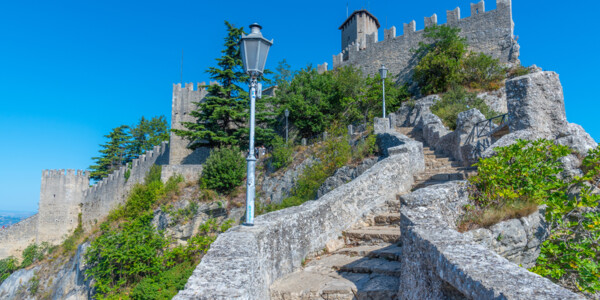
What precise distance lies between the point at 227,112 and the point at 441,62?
46.0 ft

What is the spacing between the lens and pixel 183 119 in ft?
93.4

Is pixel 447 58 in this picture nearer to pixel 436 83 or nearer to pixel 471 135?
pixel 436 83

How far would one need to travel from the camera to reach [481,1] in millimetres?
23906

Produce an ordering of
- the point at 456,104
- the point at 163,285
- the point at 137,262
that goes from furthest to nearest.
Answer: the point at 456,104
the point at 137,262
the point at 163,285

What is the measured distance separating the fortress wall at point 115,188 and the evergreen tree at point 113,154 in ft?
25.7

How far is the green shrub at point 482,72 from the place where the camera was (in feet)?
71.9

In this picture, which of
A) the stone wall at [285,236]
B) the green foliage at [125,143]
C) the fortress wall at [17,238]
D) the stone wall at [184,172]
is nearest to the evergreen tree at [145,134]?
the green foliage at [125,143]

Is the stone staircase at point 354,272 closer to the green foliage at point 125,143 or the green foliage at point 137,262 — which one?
the green foliage at point 137,262

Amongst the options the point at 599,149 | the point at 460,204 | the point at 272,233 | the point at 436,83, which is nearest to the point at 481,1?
the point at 436,83

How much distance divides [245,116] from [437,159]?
15713 mm

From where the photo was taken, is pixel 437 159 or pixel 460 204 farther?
pixel 437 159

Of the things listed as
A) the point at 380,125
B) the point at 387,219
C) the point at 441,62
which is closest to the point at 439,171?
the point at 387,219

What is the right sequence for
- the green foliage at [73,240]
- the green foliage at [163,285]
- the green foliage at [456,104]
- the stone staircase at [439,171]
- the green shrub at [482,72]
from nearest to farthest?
1. the stone staircase at [439,171]
2. the green foliage at [163,285]
3. the green foliage at [456,104]
4. the green shrub at [482,72]
5. the green foliage at [73,240]

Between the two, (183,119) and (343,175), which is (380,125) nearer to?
(343,175)
